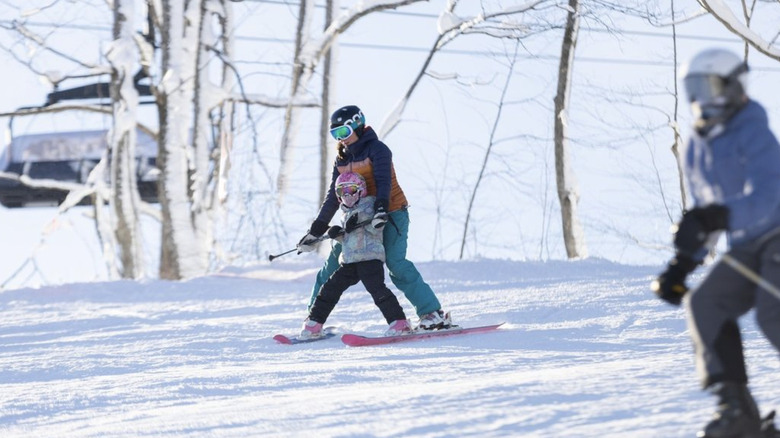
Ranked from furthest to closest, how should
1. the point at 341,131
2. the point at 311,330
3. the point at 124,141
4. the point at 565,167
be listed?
the point at 565,167
the point at 124,141
the point at 311,330
the point at 341,131

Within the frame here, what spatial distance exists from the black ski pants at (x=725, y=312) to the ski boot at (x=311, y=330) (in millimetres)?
4960

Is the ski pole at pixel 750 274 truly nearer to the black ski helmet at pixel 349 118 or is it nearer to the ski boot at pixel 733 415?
the ski boot at pixel 733 415

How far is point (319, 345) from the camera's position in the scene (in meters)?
8.09

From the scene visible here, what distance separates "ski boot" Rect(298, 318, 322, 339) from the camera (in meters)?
8.24

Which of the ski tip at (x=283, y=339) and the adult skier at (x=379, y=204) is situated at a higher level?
the adult skier at (x=379, y=204)

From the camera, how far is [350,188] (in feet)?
25.3

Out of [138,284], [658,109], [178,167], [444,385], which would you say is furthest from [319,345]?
[658,109]

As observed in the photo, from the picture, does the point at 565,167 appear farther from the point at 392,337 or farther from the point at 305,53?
the point at 392,337

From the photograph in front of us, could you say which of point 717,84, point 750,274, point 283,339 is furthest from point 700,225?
point 283,339

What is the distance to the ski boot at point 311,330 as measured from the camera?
8242mm

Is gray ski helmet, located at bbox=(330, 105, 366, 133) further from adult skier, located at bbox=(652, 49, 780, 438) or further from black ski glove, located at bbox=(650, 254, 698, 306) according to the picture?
black ski glove, located at bbox=(650, 254, 698, 306)

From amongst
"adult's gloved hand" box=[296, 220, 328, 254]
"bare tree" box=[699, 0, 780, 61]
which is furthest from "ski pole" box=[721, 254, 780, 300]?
"bare tree" box=[699, 0, 780, 61]

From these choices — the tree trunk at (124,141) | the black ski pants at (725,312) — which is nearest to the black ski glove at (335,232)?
the black ski pants at (725,312)

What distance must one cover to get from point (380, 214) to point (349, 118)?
72cm
